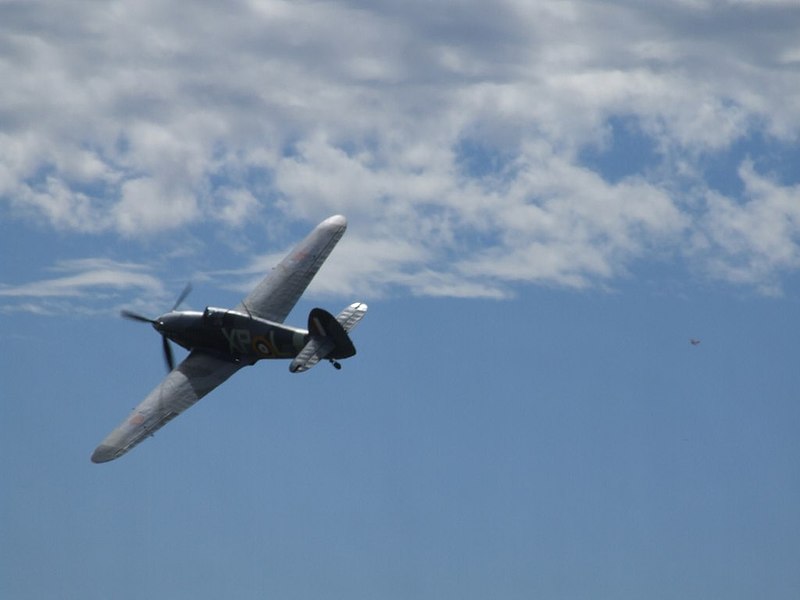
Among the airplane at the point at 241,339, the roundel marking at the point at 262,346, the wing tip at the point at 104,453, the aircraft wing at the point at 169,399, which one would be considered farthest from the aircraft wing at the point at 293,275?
the wing tip at the point at 104,453

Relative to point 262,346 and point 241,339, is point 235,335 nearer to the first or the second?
point 241,339

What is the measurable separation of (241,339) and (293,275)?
7517 mm

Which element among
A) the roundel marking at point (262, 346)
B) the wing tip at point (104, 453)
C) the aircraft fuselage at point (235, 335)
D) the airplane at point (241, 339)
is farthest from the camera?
the roundel marking at point (262, 346)

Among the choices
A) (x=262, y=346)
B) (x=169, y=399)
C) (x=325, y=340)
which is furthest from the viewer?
(x=262, y=346)

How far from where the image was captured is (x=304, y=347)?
70875 mm

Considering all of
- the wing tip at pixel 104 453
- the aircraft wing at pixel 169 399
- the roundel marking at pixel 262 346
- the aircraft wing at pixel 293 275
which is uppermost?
the aircraft wing at pixel 293 275

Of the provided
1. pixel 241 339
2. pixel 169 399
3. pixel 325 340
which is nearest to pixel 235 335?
pixel 241 339

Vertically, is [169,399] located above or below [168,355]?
below

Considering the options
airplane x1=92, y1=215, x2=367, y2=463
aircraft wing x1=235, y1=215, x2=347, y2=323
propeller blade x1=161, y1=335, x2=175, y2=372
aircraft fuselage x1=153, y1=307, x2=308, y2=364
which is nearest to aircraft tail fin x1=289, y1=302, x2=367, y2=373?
airplane x1=92, y1=215, x2=367, y2=463

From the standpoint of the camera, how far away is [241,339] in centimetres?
7400

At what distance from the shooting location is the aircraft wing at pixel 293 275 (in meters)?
77.3

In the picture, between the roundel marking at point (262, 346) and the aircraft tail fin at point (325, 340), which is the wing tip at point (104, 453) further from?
the roundel marking at point (262, 346)

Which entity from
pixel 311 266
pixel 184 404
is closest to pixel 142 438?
pixel 184 404

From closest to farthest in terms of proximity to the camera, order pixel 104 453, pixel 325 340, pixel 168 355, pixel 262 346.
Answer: pixel 104 453 → pixel 325 340 → pixel 262 346 → pixel 168 355
